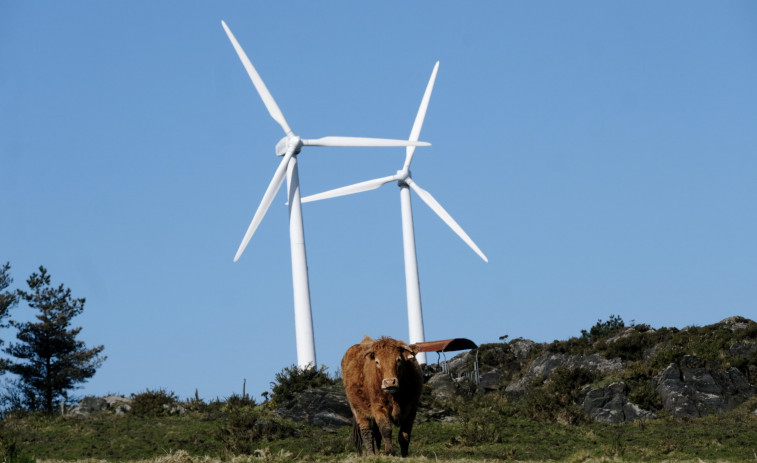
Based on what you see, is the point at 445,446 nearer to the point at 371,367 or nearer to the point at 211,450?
the point at 211,450

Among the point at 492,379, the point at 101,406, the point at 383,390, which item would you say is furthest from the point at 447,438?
the point at 492,379

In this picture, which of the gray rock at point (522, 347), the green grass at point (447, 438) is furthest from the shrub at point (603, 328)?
the green grass at point (447, 438)

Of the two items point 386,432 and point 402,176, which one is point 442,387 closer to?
point 386,432

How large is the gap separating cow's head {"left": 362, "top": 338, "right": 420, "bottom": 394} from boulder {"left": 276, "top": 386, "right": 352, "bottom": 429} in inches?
659

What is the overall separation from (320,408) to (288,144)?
26.9 meters

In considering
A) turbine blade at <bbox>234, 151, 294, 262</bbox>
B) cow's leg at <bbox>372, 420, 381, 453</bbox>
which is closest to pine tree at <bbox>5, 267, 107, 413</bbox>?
turbine blade at <bbox>234, 151, 294, 262</bbox>

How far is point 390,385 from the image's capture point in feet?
60.8

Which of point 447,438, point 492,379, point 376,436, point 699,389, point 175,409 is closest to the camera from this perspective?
point 376,436

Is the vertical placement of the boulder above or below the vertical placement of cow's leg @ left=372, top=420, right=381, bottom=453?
above

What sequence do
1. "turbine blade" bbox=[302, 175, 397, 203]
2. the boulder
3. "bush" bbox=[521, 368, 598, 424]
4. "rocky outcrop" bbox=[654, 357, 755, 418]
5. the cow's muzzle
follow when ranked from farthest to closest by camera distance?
"turbine blade" bbox=[302, 175, 397, 203] < "rocky outcrop" bbox=[654, 357, 755, 418] < "bush" bbox=[521, 368, 598, 424] < the boulder < the cow's muzzle

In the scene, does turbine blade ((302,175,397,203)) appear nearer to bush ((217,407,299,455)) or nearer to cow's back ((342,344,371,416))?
bush ((217,407,299,455))

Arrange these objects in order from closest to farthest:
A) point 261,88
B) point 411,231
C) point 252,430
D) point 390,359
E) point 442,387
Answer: point 390,359 < point 252,430 < point 442,387 < point 261,88 < point 411,231

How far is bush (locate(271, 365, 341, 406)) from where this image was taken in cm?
4144

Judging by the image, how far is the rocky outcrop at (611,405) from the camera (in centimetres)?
4156
